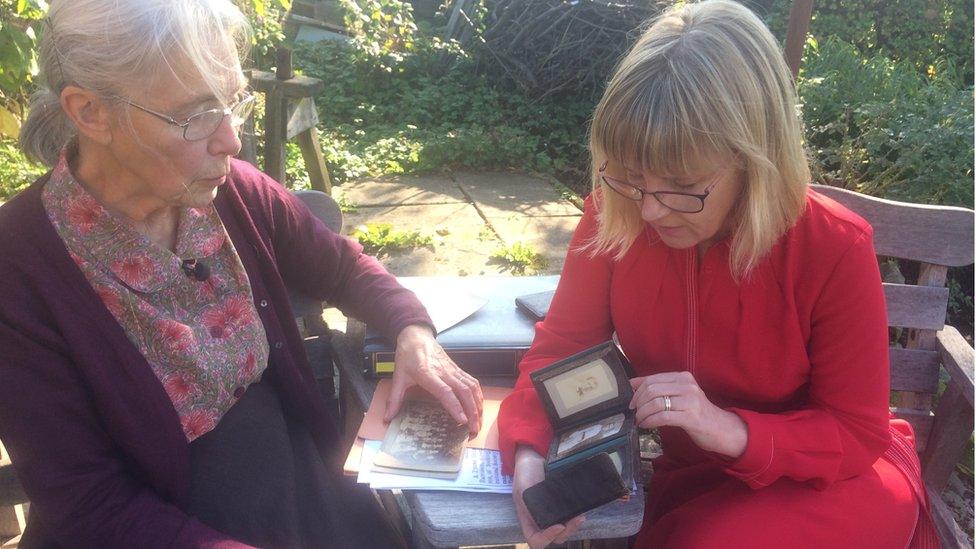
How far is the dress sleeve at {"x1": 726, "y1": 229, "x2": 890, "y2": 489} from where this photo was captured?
162cm

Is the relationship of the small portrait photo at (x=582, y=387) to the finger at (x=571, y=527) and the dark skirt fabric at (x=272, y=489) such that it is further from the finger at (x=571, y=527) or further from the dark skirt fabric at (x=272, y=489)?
the dark skirt fabric at (x=272, y=489)

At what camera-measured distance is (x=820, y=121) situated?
4520 mm

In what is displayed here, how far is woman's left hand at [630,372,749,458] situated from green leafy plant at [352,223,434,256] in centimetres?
325

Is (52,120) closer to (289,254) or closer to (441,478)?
(289,254)

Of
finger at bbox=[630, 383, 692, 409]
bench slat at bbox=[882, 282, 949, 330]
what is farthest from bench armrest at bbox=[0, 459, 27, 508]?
bench slat at bbox=[882, 282, 949, 330]

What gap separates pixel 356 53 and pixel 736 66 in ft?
22.6

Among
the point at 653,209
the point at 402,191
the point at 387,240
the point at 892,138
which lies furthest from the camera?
the point at 402,191

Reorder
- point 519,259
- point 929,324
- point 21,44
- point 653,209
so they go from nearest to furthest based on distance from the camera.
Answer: point 653,209 → point 929,324 → point 21,44 → point 519,259

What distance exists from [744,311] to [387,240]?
3.19m

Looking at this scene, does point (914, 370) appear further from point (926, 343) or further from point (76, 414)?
point (76, 414)

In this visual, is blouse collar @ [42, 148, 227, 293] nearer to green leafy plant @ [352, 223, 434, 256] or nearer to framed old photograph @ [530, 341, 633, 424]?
framed old photograph @ [530, 341, 633, 424]

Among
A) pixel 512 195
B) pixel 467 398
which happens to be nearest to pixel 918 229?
pixel 467 398

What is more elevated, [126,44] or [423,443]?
[126,44]

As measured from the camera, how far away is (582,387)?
5.37 feet
